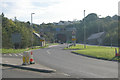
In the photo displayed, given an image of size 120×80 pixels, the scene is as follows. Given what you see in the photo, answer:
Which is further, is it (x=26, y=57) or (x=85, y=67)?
(x=26, y=57)

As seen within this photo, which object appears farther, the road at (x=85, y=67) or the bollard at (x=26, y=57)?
the bollard at (x=26, y=57)

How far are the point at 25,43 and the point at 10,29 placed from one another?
295 inches

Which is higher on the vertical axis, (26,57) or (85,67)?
(26,57)

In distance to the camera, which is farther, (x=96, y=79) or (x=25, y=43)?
(x=25, y=43)

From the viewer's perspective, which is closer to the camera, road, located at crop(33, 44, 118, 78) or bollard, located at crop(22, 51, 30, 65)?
road, located at crop(33, 44, 118, 78)

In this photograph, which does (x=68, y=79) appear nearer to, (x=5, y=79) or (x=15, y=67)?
(x=5, y=79)

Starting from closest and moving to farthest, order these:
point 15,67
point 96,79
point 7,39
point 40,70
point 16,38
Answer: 1. point 96,79
2. point 40,70
3. point 15,67
4. point 16,38
5. point 7,39

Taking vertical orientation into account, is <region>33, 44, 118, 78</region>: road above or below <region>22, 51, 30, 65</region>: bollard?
below

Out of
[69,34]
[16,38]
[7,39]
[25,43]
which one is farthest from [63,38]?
[16,38]

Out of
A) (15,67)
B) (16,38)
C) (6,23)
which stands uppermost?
(6,23)

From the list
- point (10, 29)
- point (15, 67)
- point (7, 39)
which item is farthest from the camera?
point (10, 29)

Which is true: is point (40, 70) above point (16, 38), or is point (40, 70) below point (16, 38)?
below

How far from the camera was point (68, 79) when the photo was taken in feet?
33.1

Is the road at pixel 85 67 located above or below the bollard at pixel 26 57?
below
